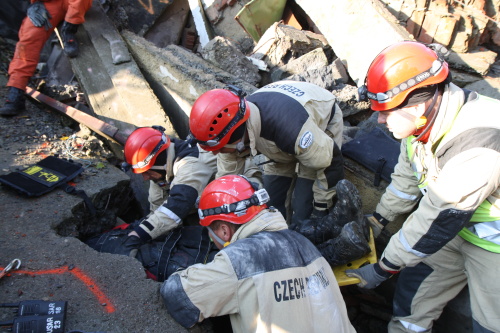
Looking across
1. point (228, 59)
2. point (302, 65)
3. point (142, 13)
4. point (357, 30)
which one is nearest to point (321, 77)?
point (302, 65)

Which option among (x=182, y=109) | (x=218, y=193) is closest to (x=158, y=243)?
(x=218, y=193)

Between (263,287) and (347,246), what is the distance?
43.3 inches

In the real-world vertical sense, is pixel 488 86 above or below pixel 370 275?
above

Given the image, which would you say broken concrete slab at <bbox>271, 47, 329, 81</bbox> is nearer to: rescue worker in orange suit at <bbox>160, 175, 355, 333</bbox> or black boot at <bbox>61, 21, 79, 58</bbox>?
black boot at <bbox>61, 21, 79, 58</bbox>

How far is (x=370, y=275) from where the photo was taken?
8.70ft

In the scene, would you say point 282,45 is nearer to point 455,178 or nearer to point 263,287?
point 455,178

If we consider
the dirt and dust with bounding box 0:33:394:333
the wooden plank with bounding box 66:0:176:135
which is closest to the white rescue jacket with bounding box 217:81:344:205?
the dirt and dust with bounding box 0:33:394:333

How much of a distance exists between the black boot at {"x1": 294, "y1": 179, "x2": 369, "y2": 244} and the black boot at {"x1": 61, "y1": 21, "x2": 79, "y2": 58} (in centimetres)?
386

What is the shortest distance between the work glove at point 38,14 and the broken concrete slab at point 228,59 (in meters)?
2.09

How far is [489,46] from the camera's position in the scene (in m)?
7.00

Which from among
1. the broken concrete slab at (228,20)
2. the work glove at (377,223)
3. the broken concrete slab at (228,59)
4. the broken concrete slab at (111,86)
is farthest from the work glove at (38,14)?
the work glove at (377,223)

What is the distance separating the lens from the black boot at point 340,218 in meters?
2.94

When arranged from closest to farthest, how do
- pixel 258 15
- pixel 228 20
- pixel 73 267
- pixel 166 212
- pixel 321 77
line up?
pixel 73 267 → pixel 166 212 → pixel 321 77 → pixel 258 15 → pixel 228 20

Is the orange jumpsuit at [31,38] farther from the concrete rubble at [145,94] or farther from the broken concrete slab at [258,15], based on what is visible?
the broken concrete slab at [258,15]
